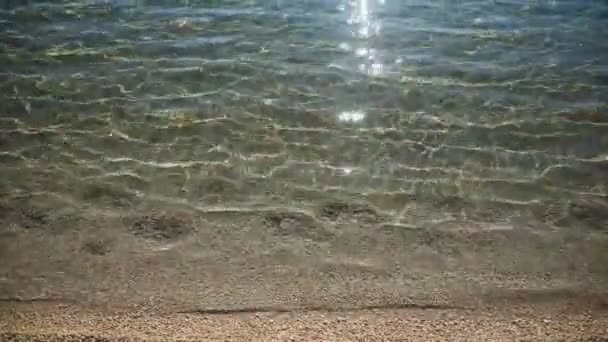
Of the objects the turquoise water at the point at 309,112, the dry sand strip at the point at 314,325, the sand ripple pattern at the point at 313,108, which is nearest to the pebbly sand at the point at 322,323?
the dry sand strip at the point at 314,325

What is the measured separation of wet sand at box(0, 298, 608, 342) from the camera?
4641 millimetres

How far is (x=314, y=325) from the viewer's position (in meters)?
4.78

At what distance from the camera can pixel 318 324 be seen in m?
4.79

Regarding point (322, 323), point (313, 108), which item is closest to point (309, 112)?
point (313, 108)

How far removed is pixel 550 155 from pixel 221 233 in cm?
381

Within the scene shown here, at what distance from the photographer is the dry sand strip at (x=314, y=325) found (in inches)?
183

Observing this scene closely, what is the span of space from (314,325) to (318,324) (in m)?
0.03

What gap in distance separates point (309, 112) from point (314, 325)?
11.4 ft

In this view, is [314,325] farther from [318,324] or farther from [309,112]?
[309,112]

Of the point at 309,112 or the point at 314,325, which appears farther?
the point at 309,112

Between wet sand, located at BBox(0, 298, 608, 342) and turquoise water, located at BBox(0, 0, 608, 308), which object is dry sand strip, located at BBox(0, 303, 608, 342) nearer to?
wet sand, located at BBox(0, 298, 608, 342)

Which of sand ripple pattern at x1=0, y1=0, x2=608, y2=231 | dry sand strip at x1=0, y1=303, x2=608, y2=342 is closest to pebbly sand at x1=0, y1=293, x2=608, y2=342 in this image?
dry sand strip at x1=0, y1=303, x2=608, y2=342

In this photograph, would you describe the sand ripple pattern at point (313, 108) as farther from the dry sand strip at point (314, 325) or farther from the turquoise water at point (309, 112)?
the dry sand strip at point (314, 325)

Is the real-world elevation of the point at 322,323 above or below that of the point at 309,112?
below
